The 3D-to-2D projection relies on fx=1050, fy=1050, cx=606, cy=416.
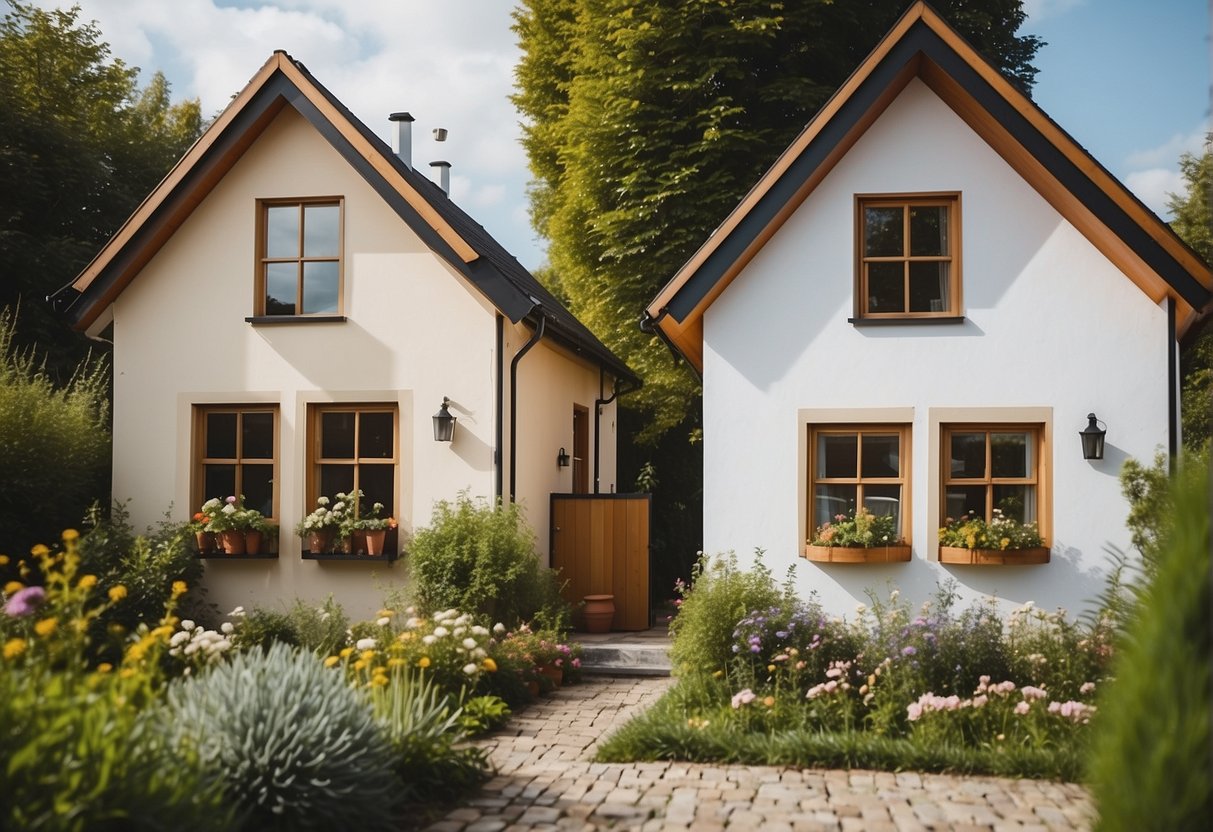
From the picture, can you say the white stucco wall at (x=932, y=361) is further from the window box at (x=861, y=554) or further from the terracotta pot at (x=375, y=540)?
the terracotta pot at (x=375, y=540)

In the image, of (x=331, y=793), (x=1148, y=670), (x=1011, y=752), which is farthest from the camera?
(x=1011, y=752)

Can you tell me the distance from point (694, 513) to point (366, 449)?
7.73m

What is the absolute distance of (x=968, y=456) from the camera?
1045 cm

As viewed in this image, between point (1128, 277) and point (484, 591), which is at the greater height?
point (1128, 277)

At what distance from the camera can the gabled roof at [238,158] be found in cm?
1096

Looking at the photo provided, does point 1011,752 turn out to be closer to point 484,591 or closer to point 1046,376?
point 1046,376

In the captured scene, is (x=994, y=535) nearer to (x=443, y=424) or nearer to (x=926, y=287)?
(x=926, y=287)

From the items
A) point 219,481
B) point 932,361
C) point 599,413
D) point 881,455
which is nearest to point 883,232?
point 932,361

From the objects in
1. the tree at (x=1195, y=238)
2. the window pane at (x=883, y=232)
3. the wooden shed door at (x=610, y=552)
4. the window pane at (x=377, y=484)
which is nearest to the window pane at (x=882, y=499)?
the window pane at (x=883, y=232)

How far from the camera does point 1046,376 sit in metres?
10.2

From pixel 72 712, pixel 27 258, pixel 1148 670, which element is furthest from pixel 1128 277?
pixel 27 258

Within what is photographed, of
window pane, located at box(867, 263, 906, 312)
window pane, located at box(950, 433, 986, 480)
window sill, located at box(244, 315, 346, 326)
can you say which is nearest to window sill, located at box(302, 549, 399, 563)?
window sill, located at box(244, 315, 346, 326)

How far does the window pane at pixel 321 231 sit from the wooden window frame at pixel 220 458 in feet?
5.92

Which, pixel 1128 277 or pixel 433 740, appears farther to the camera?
pixel 1128 277
